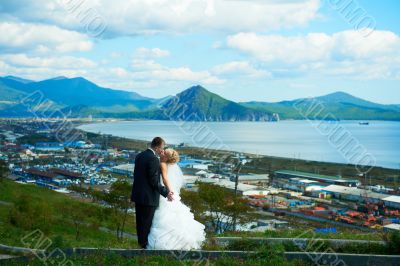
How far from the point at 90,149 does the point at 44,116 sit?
353ft

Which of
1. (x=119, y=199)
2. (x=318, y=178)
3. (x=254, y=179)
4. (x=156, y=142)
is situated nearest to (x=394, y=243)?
(x=156, y=142)

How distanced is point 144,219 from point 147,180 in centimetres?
56

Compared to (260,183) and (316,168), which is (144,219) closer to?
(260,183)

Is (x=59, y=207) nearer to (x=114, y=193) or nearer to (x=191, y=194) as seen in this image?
(x=114, y=193)

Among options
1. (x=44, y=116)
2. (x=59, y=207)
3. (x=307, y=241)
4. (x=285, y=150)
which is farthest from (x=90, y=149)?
(x=44, y=116)

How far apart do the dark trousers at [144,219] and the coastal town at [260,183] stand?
7.40 metres

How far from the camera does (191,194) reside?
739 inches

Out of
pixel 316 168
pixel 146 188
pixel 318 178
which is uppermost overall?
pixel 146 188

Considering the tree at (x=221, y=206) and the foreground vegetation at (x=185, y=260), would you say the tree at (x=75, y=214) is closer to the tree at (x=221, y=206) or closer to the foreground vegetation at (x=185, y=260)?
the tree at (x=221, y=206)

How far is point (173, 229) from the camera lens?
20.5ft

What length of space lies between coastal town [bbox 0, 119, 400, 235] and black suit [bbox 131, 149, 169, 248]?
749 centimetres

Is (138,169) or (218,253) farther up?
(138,169)

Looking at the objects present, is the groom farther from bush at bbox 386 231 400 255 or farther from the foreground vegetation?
bush at bbox 386 231 400 255

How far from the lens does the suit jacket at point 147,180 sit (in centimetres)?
604
